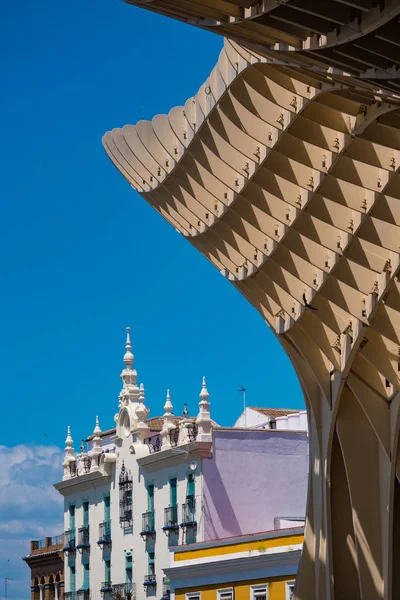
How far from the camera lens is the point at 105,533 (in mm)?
62562

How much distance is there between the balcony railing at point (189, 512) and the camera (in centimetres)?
5406

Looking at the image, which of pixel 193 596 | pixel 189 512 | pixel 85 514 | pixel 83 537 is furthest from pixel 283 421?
pixel 193 596

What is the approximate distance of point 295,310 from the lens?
122ft

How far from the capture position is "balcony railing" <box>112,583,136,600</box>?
58.5 m

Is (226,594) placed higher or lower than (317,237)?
lower

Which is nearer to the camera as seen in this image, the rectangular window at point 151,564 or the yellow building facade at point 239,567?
the yellow building facade at point 239,567

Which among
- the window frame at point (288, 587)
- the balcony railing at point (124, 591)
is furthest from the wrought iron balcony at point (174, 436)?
the window frame at point (288, 587)

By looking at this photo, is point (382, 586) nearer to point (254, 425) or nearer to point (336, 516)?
point (336, 516)

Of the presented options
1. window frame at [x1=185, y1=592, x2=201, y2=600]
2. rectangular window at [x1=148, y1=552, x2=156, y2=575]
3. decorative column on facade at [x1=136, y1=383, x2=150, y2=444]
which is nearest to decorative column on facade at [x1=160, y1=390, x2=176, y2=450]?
decorative column on facade at [x1=136, y1=383, x2=150, y2=444]

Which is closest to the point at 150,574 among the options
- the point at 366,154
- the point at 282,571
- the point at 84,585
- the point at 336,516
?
the point at 84,585

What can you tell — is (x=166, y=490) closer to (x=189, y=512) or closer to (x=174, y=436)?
(x=174, y=436)

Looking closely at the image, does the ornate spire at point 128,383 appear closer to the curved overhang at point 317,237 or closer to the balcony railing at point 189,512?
the balcony railing at point 189,512

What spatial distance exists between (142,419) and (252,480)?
7.77 m

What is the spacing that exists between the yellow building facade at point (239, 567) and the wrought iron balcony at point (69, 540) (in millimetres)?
16244
